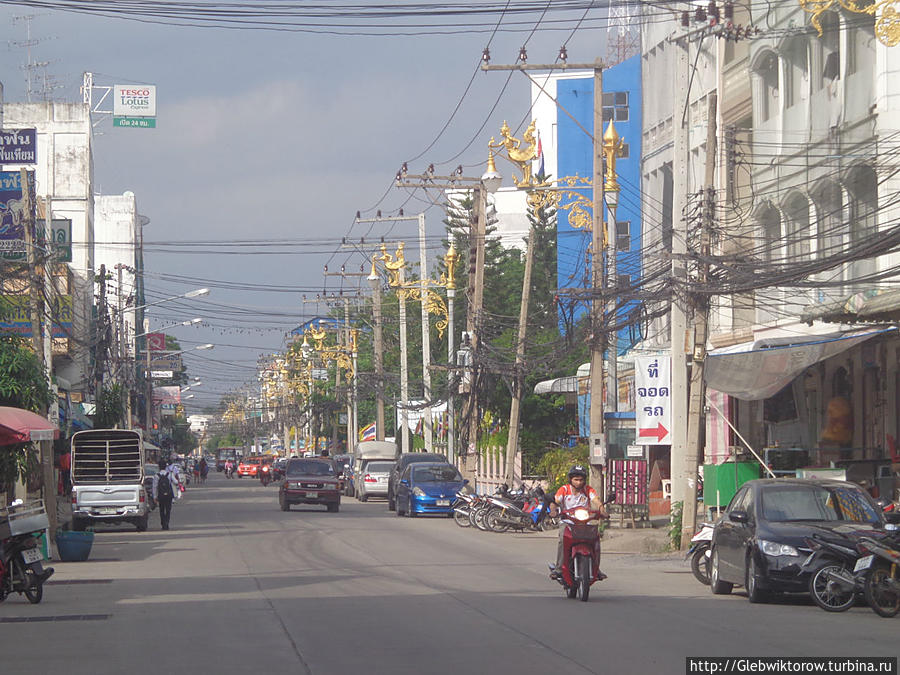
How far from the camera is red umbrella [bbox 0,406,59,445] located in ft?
64.6

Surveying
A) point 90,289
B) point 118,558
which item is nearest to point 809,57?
point 118,558

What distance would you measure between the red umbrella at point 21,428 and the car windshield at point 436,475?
2049cm

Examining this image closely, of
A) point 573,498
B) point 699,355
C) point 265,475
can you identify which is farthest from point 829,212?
point 265,475

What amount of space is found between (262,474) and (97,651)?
75.1m

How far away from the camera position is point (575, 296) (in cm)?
2764

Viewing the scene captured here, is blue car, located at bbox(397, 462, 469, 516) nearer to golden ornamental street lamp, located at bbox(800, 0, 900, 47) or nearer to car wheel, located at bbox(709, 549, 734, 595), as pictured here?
golden ornamental street lamp, located at bbox(800, 0, 900, 47)

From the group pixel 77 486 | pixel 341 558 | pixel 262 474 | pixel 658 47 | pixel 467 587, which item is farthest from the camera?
pixel 262 474

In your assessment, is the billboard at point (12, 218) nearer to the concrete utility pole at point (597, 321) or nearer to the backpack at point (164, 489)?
the backpack at point (164, 489)

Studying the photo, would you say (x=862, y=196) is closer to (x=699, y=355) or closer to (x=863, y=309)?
(x=699, y=355)

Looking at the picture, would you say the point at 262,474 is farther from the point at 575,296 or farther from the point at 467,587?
the point at 467,587

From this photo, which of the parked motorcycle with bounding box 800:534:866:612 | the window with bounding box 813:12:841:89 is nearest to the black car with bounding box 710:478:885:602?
the parked motorcycle with bounding box 800:534:866:612

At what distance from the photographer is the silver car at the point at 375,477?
5431 centimetres

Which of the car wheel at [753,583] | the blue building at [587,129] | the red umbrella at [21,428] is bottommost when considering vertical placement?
the car wheel at [753,583]

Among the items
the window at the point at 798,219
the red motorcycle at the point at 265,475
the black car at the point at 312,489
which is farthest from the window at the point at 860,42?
the red motorcycle at the point at 265,475
